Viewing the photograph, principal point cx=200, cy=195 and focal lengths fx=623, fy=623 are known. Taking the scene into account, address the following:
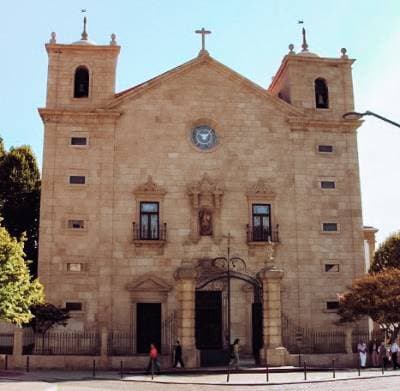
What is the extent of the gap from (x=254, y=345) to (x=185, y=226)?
22.5 ft

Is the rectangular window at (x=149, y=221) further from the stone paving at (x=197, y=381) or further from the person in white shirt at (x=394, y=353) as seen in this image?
the person in white shirt at (x=394, y=353)

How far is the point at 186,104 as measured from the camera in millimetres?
33875

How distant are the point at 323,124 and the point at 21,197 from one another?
18.7 m

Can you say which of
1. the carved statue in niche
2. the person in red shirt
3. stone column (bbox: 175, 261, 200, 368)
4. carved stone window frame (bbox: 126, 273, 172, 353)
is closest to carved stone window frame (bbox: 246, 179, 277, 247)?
the carved statue in niche

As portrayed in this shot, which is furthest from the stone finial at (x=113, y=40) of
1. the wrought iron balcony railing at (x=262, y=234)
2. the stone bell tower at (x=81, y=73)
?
the wrought iron balcony railing at (x=262, y=234)

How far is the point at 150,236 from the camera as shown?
31828mm

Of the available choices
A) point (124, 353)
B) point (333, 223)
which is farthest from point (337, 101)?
point (124, 353)

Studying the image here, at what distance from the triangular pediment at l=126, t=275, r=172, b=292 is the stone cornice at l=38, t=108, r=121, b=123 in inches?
339

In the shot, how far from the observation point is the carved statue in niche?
105 ft

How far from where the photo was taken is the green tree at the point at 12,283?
23672mm

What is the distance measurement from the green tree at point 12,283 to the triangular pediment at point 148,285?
6.72m

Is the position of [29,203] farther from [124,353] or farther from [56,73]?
[124,353]

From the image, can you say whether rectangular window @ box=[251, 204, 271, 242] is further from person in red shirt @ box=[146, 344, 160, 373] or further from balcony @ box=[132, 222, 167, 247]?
person in red shirt @ box=[146, 344, 160, 373]

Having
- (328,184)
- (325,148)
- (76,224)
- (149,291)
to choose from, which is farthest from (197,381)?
(325,148)
